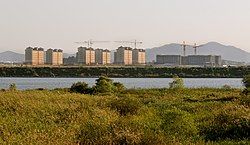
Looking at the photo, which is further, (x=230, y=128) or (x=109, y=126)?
(x=230, y=128)

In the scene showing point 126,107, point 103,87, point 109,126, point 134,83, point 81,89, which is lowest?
point 134,83

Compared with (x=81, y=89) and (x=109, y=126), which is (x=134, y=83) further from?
(x=109, y=126)

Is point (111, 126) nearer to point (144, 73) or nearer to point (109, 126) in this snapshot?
point (109, 126)

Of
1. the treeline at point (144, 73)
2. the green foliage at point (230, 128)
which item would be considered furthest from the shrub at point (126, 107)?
the treeline at point (144, 73)

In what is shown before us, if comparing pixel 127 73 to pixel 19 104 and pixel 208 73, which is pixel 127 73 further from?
pixel 19 104

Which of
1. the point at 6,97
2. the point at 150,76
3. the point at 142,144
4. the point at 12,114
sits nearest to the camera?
the point at 142,144

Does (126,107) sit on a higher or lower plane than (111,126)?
lower

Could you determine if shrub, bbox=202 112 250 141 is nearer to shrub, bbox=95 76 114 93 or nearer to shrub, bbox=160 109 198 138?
shrub, bbox=160 109 198 138

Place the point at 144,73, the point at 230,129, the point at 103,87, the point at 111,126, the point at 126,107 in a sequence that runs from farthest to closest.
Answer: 1. the point at 144,73
2. the point at 103,87
3. the point at 126,107
4. the point at 230,129
5. the point at 111,126

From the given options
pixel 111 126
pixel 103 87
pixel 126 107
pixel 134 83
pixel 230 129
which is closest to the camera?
pixel 111 126

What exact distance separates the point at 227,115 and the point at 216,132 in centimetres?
230

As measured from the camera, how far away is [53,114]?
23453 mm

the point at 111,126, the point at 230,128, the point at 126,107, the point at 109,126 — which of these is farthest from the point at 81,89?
the point at 111,126

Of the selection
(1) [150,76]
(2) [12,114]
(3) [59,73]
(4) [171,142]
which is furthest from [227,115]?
(3) [59,73]
